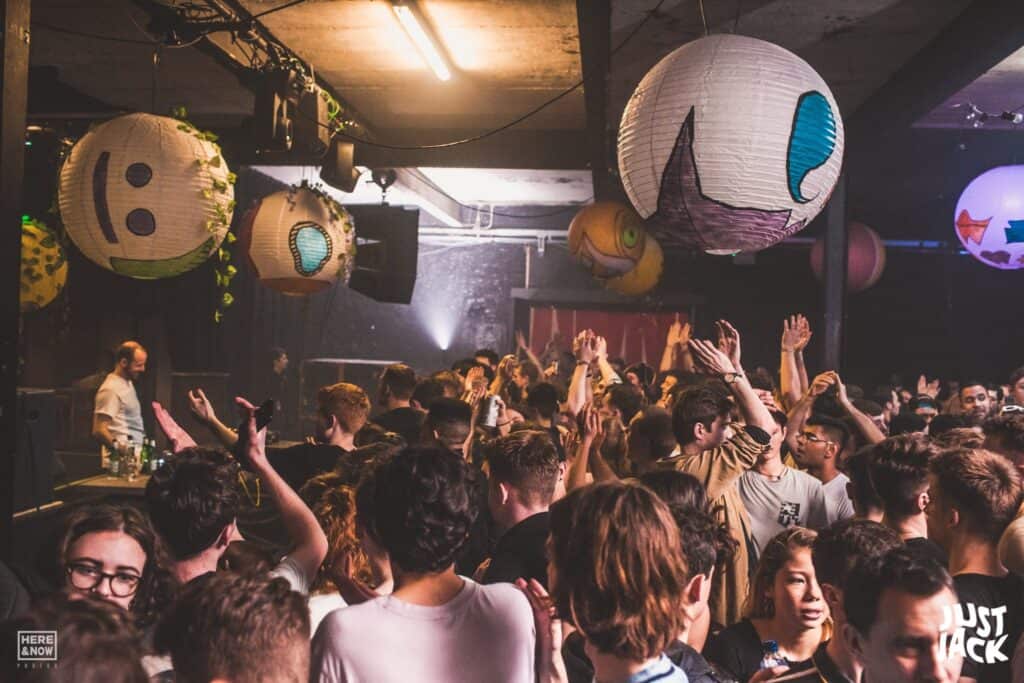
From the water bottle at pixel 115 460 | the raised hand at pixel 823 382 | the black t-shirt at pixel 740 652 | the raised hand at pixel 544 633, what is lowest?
the water bottle at pixel 115 460

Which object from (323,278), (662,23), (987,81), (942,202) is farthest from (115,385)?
(942,202)

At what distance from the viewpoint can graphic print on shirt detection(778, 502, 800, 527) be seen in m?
3.23

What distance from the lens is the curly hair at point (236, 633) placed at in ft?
4.17

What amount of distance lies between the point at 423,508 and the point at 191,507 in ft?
1.87

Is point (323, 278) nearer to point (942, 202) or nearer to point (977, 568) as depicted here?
point (977, 568)

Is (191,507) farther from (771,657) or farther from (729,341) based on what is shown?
(729,341)

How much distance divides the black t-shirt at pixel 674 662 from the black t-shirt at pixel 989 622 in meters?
0.66

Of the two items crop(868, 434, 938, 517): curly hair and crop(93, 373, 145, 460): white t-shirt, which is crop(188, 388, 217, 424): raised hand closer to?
crop(868, 434, 938, 517): curly hair

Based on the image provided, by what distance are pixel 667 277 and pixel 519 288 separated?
2.12m

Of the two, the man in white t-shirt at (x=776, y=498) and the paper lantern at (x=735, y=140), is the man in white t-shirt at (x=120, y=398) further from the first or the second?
the paper lantern at (x=735, y=140)

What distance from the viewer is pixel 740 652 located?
7.08ft

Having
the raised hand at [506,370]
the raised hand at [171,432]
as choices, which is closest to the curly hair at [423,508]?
the raised hand at [171,432]

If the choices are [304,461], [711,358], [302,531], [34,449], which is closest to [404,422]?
[304,461]

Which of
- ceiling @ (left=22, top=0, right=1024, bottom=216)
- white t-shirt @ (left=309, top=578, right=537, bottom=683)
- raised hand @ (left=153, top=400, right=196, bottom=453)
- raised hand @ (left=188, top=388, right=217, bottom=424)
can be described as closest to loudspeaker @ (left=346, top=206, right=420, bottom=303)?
ceiling @ (left=22, top=0, right=1024, bottom=216)
